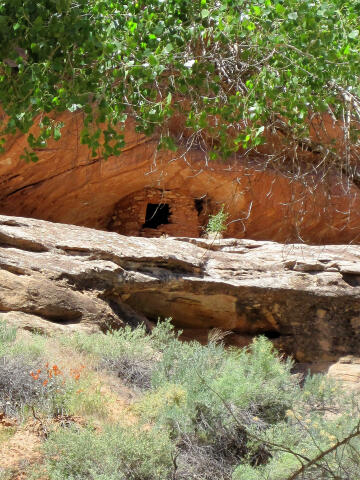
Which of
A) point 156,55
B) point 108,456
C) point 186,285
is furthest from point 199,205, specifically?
point 156,55

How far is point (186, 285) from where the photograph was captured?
9062 mm

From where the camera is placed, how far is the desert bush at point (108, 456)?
4.13m

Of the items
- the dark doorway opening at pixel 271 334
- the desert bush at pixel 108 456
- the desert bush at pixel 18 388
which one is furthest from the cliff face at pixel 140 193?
the desert bush at pixel 108 456

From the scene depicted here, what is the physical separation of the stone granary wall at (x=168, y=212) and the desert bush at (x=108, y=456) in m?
7.60

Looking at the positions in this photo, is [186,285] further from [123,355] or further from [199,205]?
[199,205]

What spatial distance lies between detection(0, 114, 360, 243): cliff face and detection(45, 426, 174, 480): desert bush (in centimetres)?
681

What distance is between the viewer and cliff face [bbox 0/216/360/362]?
25.8ft

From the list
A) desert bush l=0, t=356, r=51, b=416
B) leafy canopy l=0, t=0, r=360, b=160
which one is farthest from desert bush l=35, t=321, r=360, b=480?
leafy canopy l=0, t=0, r=360, b=160

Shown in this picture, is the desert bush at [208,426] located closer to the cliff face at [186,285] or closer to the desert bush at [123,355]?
the desert bush at [123,355]

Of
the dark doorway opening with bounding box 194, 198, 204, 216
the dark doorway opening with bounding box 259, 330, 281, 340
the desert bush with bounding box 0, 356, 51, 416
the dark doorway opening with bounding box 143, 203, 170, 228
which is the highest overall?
the dark doorway opening with bounding box 194, 198, 204, 216

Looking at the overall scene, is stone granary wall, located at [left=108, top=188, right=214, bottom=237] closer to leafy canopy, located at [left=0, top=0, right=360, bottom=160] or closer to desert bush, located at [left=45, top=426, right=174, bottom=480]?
desert bush, located at [left=45, top=426, right=174, bottom=480]

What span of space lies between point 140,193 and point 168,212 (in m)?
0.71

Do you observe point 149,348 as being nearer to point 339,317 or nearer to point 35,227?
point 35,227

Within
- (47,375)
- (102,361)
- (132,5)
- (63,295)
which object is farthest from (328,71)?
(63,295)
